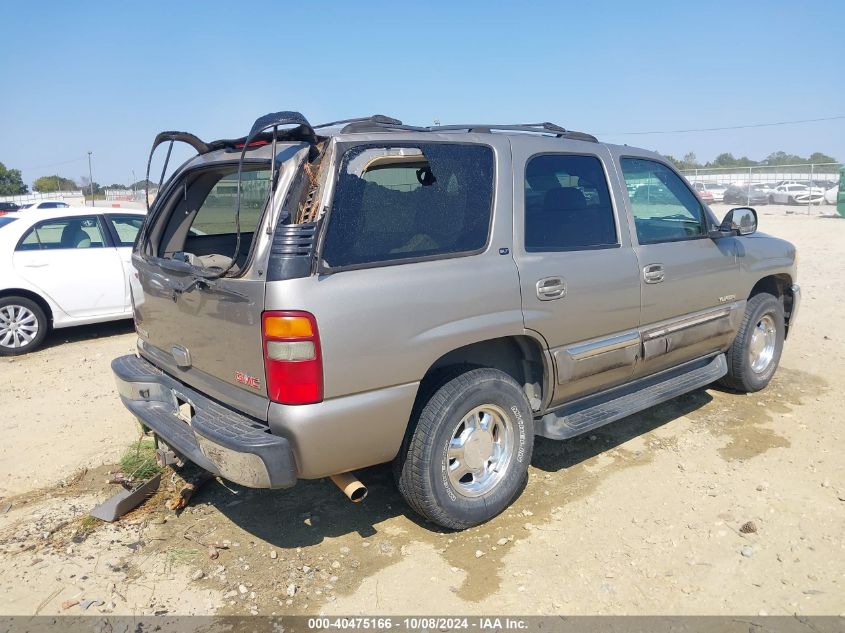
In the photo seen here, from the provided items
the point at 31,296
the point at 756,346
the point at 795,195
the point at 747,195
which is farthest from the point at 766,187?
the point at 31,296

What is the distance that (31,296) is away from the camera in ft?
23.6

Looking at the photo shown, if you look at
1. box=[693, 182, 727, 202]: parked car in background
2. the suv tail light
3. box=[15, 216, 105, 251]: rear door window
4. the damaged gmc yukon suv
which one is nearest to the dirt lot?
the damaged gmc yukon suv

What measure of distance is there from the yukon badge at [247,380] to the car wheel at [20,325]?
549 centimetres

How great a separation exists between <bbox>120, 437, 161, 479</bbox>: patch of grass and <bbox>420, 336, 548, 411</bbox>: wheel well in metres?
1.93

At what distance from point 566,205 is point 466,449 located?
5.12 feet

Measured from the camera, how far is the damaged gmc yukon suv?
109 inches

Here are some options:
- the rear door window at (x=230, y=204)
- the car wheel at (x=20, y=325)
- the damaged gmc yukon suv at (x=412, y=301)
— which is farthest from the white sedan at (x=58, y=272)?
the damaged gmc yukon suv at (x=412, y=301)

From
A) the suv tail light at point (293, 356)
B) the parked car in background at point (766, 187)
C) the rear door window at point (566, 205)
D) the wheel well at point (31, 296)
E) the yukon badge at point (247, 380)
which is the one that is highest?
the rear door window at point (566, 205)

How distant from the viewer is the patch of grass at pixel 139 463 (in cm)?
396

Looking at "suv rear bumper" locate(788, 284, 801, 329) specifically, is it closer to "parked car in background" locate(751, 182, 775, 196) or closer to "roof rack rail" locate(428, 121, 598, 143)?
"roof rack rail" locate(428, 121, 598, 143)

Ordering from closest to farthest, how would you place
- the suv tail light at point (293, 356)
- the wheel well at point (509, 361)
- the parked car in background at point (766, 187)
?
the suv tail light at point (293, 356)
the wheel well at point (509, 361)
the parked car in background at point (766, 187)

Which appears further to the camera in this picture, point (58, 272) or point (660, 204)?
point (58, 272)

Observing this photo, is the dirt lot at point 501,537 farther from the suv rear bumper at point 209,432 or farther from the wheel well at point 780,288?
the wheel well at point 780,288

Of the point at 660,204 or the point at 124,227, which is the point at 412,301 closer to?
the point at 660,204
